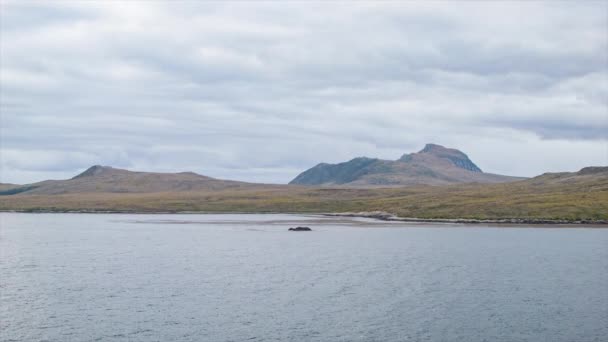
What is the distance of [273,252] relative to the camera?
364ft

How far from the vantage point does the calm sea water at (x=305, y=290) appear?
5228 cm

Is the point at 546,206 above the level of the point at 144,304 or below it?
above

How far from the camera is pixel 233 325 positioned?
5422cm

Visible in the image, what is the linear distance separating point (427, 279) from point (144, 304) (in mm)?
34901

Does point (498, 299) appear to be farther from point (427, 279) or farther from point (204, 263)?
point (204, 263)

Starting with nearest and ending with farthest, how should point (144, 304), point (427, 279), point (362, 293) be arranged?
point (144, 304), point (362, 293), point (427, 279)

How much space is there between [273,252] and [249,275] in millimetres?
28374

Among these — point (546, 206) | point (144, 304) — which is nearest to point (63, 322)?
point (144, 304)

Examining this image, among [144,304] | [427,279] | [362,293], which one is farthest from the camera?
[427,279]

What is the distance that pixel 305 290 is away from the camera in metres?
71.1

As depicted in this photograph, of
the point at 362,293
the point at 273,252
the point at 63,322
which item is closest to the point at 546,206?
the point at 273,252

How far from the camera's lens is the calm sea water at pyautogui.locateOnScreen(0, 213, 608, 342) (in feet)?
172

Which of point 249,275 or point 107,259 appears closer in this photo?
point 249,275

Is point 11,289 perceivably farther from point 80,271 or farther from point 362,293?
point 362,293
